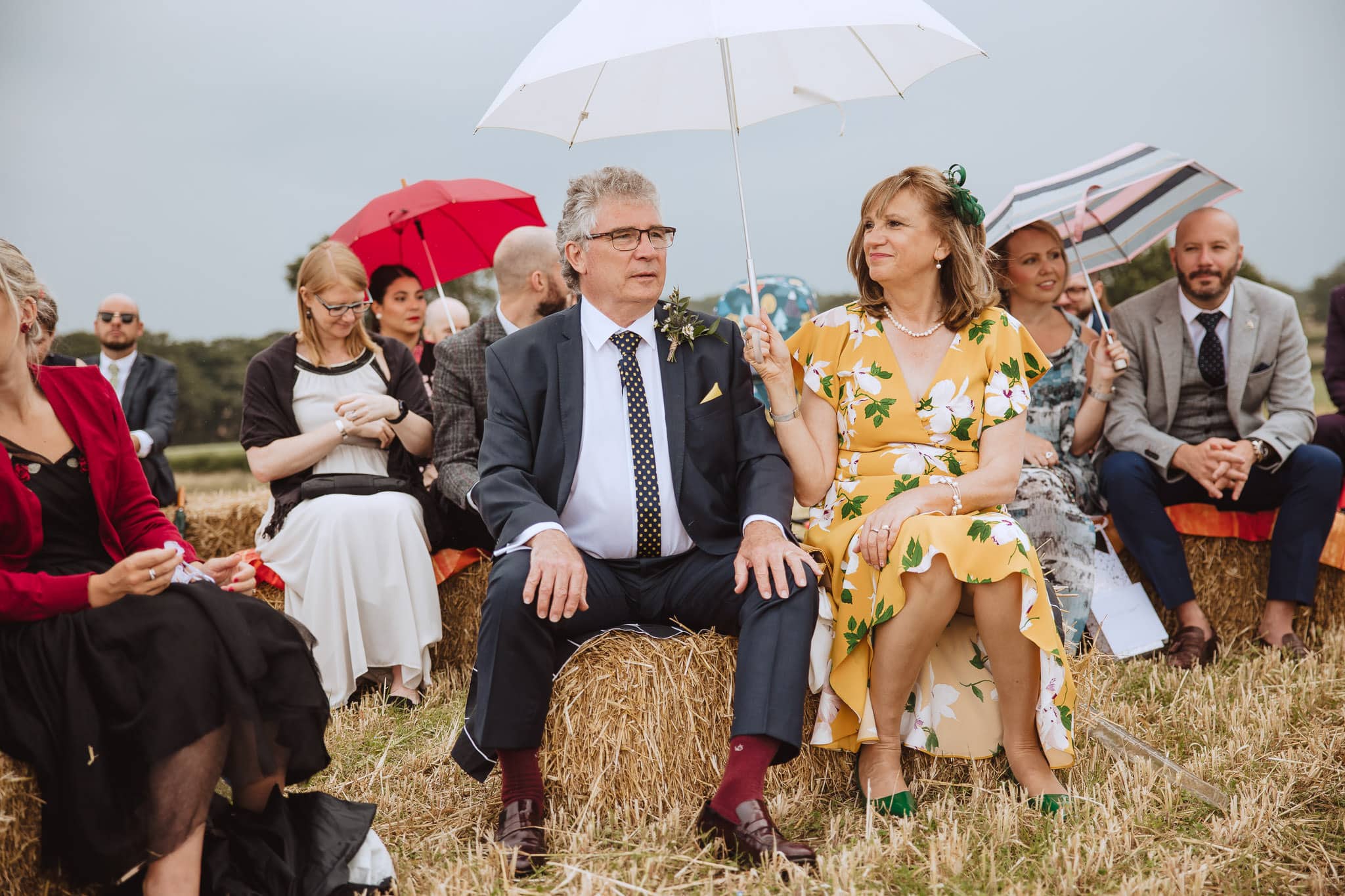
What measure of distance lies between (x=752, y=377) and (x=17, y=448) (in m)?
2.05

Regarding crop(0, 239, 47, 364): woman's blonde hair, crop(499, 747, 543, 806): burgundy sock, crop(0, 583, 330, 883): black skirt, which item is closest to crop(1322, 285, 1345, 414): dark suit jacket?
crop(499, 747, 543, 806): burgundy sock

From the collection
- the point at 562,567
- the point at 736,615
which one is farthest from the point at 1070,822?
the point at 562,567

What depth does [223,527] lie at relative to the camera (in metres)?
6.30

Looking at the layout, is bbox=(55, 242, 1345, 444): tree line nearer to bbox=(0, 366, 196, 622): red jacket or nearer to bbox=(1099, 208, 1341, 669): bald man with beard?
bbox=(1099, 208, 1341, 669): bald man with beard

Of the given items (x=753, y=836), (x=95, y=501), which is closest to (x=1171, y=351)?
(x=753, y=836)

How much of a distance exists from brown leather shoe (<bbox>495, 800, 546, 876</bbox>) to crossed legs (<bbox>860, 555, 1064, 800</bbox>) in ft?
3.06

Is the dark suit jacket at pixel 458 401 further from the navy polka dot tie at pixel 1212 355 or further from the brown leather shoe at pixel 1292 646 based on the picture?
the brown leather shoe at pixel 1292 646

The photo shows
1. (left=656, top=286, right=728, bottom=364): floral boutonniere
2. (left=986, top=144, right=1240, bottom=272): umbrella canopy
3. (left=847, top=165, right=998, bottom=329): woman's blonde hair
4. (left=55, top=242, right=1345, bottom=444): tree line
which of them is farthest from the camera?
(left=55, top=242, right=1345, bottom=444): tree line

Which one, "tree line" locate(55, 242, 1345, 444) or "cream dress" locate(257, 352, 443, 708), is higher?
"tree line" locate(55, 242, 1345, 444)

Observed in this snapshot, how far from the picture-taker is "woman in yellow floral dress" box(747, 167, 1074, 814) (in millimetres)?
2973

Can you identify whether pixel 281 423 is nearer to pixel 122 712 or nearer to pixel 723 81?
pixel 723 81

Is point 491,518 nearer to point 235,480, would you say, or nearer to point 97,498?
point 97,498

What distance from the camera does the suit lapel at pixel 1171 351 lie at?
4.84m

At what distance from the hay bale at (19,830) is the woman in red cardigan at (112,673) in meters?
0.02
